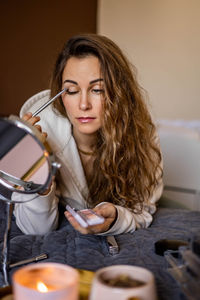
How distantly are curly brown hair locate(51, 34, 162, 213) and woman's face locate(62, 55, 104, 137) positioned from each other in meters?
0.02

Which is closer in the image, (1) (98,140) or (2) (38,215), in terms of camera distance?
(2) (38,215)

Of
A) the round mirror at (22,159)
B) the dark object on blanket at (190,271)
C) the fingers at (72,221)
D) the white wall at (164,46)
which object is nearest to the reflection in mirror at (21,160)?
the round mirror at (22,159)

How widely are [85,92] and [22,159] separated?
1.45ft

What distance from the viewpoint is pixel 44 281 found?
1.67ft

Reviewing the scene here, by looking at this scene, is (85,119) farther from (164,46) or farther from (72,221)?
(164,46)

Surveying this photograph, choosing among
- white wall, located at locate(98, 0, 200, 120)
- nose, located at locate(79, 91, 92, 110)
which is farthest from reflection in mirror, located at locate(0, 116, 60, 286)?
white wall, located at locate(98, 0, 200, 120)

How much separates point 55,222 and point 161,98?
202 cm

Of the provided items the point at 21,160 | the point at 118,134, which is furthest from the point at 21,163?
the point at 118,134

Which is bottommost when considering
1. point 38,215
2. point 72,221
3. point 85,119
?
point 38,215

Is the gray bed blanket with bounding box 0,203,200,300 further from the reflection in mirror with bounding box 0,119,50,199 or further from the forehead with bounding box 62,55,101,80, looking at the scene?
the forehead with bounding box 62,55,101,80

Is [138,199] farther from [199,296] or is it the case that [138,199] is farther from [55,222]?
[199,296]

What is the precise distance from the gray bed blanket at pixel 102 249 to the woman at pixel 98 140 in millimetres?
72

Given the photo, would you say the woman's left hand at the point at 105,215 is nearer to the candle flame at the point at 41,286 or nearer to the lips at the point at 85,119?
the lips at the point at 85,119

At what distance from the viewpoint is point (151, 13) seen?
3006 mm
